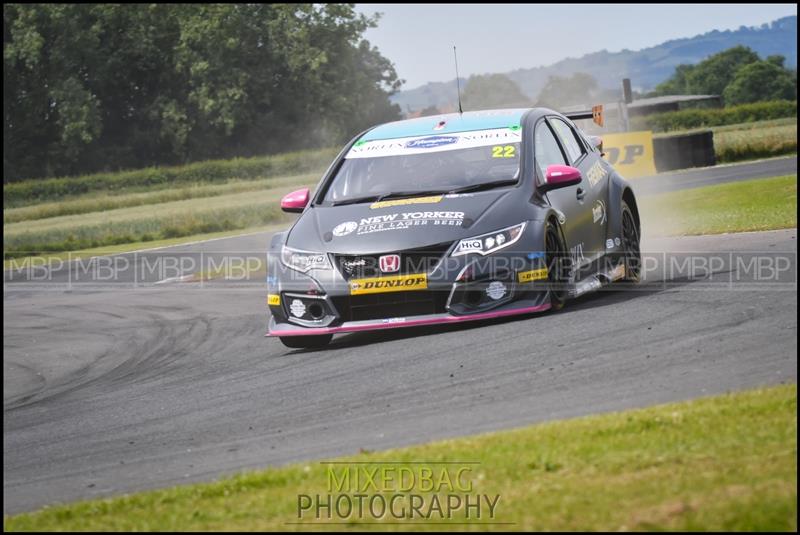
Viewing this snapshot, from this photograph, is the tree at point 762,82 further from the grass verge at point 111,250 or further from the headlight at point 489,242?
the headlight at point 489,242

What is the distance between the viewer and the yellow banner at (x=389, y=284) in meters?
8.29

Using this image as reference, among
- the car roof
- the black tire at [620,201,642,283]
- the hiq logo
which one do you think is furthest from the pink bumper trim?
the black tire at [620,201,642,283]

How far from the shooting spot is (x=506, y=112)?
1012cm

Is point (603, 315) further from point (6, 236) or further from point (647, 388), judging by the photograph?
point (6, 236)

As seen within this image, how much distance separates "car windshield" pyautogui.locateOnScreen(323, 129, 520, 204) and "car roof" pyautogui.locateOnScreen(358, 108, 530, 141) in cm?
12

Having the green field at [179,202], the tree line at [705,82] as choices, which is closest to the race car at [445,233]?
the green field at [179,202]

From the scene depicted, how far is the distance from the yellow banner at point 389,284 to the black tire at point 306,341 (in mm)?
738

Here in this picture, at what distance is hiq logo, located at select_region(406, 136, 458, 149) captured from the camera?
31.5ft

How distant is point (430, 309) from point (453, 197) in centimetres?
96

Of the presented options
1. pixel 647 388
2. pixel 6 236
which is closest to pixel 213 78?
pixel 6 236

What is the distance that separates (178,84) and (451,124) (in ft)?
209

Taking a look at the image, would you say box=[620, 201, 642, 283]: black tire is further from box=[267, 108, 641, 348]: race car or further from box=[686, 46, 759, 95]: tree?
box=[686, 46, 759, 95]: tree

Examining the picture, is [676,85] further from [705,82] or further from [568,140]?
[568,140]

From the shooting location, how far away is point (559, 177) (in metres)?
8.84
